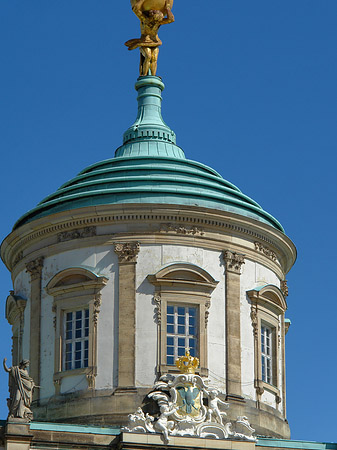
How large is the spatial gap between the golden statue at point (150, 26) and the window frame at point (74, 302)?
993cm

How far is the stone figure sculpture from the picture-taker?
51.4m

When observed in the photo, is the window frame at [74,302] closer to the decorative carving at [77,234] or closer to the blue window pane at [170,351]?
the decorative carving at [77,234]

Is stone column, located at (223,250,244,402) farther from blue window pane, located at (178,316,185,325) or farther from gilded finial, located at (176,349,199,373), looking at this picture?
gilded finial, located at (176,349,199,373)

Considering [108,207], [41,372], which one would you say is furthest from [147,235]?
[41,372]

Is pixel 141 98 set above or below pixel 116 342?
above

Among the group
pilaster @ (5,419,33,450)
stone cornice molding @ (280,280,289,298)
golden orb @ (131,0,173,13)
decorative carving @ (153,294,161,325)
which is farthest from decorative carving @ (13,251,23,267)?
golden orb @ (131,0,173,13)

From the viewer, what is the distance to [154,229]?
186 feet

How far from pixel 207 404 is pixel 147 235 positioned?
6.36 m

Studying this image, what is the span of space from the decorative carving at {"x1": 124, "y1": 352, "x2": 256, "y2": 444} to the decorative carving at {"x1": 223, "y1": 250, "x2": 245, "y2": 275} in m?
4.76

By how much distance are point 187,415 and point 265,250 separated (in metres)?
7.99

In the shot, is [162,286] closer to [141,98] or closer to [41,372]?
[41,372]

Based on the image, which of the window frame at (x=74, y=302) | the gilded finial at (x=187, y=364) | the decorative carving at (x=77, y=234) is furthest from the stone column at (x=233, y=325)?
the decorative carving at (x=77, y=234)

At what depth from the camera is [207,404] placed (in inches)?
2144

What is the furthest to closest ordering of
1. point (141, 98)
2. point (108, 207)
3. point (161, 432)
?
point (141, 98)
point (108, 207)
point (161, 432)
